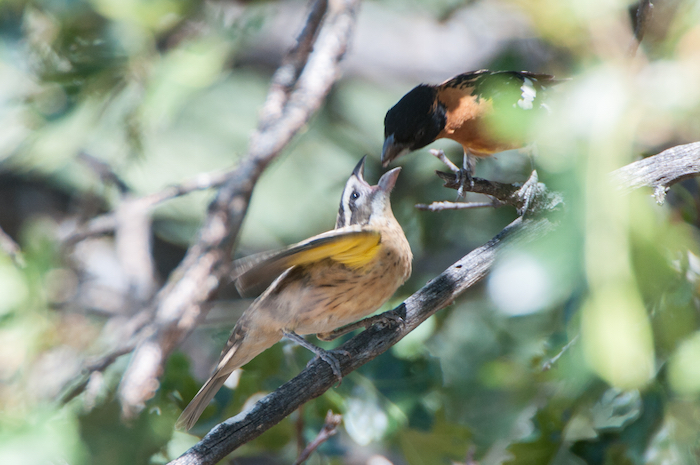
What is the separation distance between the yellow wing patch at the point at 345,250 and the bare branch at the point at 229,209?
633 mm

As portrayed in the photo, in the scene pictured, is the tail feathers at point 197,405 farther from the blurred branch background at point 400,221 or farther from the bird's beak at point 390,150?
the bird's beak at point 390,150

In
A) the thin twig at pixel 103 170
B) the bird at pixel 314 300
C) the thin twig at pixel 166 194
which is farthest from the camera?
the thin twig at pixel 103 170

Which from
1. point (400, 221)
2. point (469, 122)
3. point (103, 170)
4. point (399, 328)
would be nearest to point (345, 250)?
point (399, 328)

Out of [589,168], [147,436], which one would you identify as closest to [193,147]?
[147,436]

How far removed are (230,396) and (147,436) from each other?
0.59m

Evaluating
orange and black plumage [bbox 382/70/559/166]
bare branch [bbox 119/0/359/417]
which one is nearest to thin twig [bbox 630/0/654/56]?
orange and black plumage [bbox 382/70/559/166]

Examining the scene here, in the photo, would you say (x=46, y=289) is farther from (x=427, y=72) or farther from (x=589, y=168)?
(x=427, y=72)

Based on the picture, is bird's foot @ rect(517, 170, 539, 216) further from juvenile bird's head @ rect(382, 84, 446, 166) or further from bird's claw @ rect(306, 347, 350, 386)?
bird's claw @ rect(306, 347, 350, 386)

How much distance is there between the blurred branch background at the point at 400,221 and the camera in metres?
0.74

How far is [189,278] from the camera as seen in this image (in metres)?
1.68

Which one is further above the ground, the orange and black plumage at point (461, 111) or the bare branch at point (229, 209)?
the orange and black plumage at point (461, 111)

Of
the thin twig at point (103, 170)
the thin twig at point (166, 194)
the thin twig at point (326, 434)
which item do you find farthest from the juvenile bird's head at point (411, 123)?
the thin twig at point (103, 170)

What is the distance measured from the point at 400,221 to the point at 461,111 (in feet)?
3.41

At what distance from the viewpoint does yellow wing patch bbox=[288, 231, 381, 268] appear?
0.92 m
